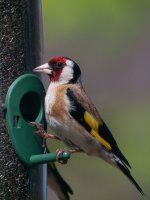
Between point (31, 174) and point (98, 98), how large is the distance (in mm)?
6154

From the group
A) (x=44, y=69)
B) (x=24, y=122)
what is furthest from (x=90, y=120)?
(x=24, y=122)

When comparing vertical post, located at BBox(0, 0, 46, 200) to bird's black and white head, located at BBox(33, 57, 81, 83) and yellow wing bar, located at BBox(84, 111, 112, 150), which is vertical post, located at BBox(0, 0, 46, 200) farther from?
yellow wing bar, located at BBox(84, 111, 112, 150)

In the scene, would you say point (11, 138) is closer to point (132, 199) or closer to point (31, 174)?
point (31, 174)

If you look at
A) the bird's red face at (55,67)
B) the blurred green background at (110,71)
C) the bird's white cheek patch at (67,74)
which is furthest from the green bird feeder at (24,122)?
the blurred green background at (110,71)

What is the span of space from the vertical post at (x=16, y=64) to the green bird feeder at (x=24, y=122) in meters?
0.07

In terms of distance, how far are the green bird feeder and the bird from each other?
19cm

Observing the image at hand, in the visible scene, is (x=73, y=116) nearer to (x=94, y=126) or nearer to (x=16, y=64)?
(x=94, y=126)

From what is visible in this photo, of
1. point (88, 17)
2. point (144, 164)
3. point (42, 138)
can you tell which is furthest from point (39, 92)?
point (88, 17)

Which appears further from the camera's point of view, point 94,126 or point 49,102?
point 94,126

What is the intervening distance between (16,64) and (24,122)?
449 millimetres

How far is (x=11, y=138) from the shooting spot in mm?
9984

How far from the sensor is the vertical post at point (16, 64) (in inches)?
395

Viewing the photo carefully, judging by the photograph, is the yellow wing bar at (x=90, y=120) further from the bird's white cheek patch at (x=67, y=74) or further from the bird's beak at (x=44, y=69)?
the bird's beak at (x=44, y=69)

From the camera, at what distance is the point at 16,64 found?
398 inches
